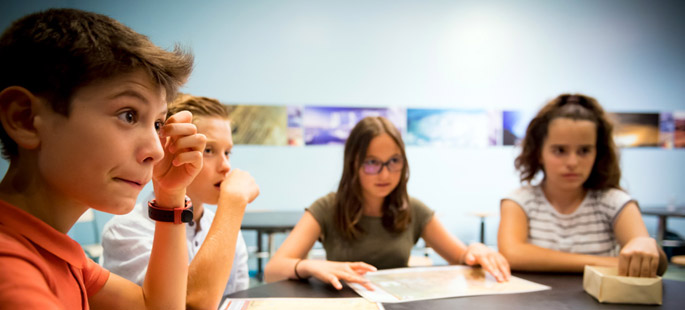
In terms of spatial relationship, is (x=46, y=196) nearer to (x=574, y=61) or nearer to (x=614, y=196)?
(x=614, y=196)

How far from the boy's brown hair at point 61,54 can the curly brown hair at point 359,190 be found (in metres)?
1.27

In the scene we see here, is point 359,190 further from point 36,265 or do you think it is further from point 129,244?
point 36,265

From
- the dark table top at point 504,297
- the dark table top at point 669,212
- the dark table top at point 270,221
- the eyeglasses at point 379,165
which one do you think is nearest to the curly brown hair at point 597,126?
the dark table top at point 504,297


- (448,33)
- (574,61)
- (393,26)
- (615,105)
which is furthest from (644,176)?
(393,26)

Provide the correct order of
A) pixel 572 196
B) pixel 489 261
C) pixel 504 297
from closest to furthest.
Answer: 1. pixel 504 297
2. pixel 489 261
3. pixel 572 196

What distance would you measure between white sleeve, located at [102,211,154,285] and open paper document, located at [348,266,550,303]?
631mm

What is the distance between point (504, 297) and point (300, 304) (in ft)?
2.00

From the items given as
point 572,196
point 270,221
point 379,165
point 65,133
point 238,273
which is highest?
point 65,133

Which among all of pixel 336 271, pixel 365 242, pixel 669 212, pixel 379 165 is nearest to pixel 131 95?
pixel 336 271

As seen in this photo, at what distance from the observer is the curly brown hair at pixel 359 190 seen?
6.01 ft

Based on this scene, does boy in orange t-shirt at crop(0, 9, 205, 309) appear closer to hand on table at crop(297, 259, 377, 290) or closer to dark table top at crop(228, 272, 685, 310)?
dark table top at crop(228, 272, 685, 310)

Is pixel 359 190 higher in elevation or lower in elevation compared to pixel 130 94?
lower

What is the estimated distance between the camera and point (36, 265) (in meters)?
0.56

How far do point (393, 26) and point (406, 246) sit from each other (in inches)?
159
